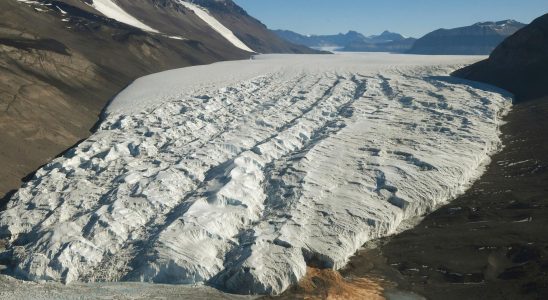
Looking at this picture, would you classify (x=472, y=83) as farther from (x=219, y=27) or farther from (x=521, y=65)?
(x=219, y=27)

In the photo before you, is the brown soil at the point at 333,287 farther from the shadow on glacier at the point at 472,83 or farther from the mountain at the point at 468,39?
the mountain at the point at 468,39

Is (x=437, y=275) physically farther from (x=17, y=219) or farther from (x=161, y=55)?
(x=161, y=55)

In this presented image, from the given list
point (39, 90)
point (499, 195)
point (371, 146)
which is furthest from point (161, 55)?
point (499, 195)

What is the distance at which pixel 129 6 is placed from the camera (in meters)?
64.6

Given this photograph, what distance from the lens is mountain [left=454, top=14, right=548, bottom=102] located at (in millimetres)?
21017

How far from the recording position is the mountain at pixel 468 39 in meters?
95.9

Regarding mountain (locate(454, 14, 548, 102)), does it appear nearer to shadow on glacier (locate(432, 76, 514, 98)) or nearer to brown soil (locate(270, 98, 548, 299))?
shadow on glacier (locate(432, 76, 514, 98))

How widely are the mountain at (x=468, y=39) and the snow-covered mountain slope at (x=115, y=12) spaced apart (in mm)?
62854

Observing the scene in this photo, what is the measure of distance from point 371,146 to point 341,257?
5.68 metres

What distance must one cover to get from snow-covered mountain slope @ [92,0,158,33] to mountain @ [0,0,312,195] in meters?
0.18

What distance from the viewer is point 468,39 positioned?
325 ft

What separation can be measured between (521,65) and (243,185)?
17213mm

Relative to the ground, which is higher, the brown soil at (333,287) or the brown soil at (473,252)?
the brown soil at (473,252)

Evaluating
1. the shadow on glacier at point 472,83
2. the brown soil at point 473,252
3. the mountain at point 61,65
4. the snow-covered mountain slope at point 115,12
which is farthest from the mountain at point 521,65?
the snow-covered mountain slope at point 115,12
